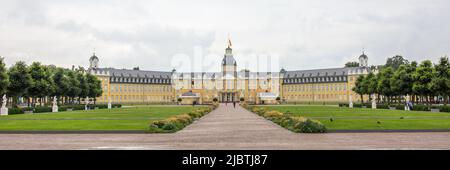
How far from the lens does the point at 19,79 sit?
69.8 meters

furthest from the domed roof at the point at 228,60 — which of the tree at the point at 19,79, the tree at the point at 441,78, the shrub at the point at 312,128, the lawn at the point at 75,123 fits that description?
the shrub at the point at 312,128

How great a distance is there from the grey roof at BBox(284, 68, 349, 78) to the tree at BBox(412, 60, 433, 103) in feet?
307

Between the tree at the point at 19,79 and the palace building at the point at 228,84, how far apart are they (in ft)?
323

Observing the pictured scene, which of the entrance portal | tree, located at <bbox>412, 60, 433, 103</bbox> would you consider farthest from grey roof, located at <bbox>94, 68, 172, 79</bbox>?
tree, located at <bbox>412, 60, 433, 103</bbox>

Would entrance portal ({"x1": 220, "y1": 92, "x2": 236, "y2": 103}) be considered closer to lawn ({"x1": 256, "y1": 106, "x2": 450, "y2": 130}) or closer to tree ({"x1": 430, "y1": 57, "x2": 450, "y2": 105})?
tree ({"x1": 430, "y1": 57, "x2": 450, "y2": 105})

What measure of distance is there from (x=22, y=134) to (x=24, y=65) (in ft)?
154

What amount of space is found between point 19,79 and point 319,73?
126m

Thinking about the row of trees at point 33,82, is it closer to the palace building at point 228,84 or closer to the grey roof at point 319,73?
the palace building at point 228,84

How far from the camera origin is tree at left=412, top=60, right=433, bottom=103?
75812 mm

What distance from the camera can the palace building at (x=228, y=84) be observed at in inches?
6757

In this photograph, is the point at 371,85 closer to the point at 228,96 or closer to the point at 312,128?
the point at 312,128

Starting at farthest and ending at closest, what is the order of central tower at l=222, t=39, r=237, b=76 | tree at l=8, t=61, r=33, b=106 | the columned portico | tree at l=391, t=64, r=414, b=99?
central tower at l=222, t=39, r=237, b=76, the columned portico, tree at l=391, t=64, r=414, b=99, tree at l=8, t=61, r=33, b=106
